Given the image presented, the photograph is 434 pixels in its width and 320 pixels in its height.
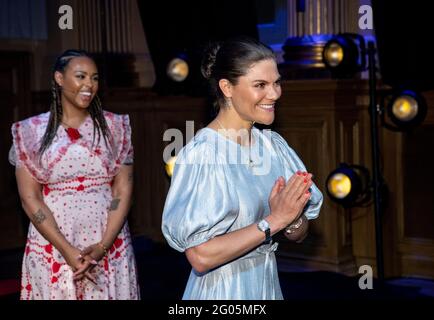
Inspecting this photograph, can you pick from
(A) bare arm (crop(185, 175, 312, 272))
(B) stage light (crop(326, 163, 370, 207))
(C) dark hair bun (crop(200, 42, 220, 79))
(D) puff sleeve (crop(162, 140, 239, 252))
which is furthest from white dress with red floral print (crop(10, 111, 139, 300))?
(B) stage light (crop(326, 163, 370, 207))

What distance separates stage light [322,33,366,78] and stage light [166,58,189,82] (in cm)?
Result: 99

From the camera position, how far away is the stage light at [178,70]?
18.0 feet

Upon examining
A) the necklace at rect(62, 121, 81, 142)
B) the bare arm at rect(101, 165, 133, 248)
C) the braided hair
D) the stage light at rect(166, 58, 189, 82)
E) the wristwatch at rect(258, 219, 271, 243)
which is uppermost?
the stage light at rect(166, 58, 189, 82)

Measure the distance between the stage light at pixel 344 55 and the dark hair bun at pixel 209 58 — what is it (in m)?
2.63

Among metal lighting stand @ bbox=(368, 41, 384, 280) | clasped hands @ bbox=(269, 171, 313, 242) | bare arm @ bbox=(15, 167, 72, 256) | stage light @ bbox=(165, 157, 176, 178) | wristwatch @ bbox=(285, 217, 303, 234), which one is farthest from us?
stage light @ bbox=(165, 157, 176, 178)

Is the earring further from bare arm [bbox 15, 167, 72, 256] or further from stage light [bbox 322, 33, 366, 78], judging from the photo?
Result: stage light [bbox 322, 33, 366, 78]

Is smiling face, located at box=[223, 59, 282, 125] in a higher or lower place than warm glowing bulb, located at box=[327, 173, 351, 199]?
higher

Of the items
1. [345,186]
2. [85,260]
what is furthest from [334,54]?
[85,260]

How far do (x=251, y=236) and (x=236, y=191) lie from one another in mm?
152

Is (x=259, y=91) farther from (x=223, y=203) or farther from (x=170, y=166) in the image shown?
(x=170, y=166)

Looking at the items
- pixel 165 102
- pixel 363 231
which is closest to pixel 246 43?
pixel 363 231

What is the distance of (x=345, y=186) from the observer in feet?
16.2

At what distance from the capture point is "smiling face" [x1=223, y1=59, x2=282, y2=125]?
86.3 inches
